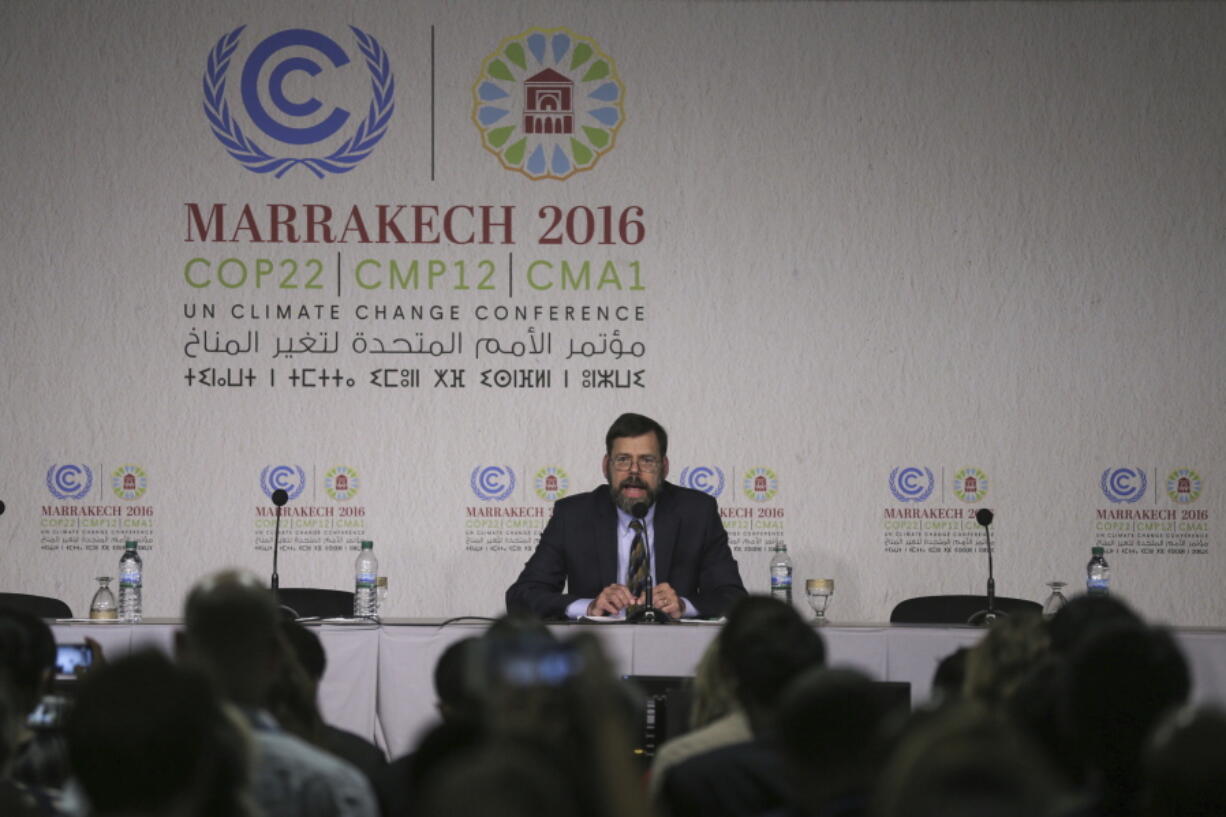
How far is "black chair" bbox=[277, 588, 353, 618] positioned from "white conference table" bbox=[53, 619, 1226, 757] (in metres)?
1.26

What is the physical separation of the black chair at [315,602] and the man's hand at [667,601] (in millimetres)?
1476

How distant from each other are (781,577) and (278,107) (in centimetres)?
316

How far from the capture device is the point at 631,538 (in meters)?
5.47

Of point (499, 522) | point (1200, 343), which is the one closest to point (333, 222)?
point (499, 522)

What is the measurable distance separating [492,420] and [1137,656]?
15.4 ft

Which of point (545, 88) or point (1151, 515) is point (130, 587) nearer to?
point (545, 88)

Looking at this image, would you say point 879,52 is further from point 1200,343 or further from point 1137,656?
point 1137,656

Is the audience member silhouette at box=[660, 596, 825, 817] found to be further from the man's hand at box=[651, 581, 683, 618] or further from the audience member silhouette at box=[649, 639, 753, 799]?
the man's hand at box=[651, 581, 683, 618]

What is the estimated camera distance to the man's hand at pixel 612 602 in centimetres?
485

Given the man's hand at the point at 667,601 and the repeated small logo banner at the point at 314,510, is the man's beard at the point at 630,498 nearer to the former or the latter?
the man's hand at the point at 667,601

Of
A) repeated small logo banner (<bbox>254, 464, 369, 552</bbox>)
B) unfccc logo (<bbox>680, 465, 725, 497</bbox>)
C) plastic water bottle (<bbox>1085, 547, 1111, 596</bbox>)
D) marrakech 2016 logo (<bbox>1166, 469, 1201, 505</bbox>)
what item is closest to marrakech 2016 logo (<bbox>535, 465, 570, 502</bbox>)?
unfccc logo (<bbox>680, 465, 725, 497</bbox>)

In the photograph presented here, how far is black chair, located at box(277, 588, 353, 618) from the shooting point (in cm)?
571

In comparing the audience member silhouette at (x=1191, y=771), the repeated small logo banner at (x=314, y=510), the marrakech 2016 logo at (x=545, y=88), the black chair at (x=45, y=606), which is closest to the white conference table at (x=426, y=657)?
the black chair at (x=45, y=606)

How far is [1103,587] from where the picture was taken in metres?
5.74
